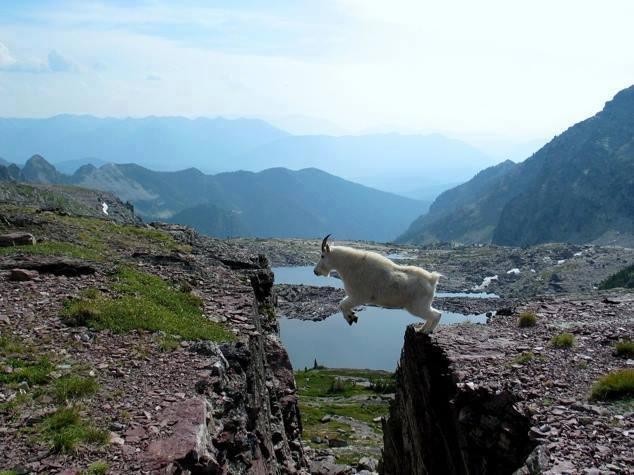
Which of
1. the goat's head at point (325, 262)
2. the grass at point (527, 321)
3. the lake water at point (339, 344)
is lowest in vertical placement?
the lake water at point (339, 344)

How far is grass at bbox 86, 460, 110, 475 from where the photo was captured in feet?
36.4

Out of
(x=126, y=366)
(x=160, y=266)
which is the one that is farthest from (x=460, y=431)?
(x=160, y=266)

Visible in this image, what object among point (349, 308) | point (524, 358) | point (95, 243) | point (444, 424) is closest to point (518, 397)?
point (524, 358)

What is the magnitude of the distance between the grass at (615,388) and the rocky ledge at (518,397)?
0.32 metres

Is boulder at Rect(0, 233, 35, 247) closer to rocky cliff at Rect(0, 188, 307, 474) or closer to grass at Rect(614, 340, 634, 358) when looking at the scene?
rocky cliff at Rect(0, 188, 307, 474)

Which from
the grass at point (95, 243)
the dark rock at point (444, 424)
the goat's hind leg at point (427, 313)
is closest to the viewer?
the dark rock at point (444, 424)

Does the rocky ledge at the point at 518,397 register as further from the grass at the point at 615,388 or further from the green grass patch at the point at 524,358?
the grass at the point at 615,388

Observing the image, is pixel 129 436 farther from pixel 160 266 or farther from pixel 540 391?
pixel 160 266

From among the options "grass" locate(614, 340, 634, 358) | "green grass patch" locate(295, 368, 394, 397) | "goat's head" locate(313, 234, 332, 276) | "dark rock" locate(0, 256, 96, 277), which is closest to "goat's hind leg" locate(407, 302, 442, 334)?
"goat's head" locate(313, 234, 332, 276)

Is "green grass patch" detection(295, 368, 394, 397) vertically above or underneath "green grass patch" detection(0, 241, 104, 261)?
underneath

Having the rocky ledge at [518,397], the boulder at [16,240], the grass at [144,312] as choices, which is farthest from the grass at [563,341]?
the boulder at [16,240]

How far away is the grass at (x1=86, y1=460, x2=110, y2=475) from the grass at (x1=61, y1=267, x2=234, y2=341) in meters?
7.45

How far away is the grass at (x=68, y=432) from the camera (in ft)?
38.4

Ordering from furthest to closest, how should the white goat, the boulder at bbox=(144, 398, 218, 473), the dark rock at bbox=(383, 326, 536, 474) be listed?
the white goat → the dark rock at bbox=(383, 326, 536, 474) → the boulder at bbox=(144, 398, 218, 473)
